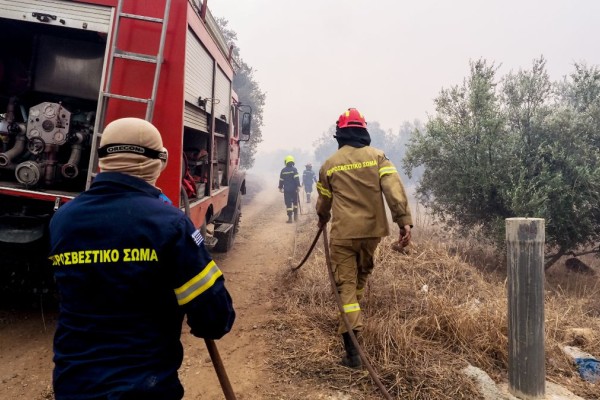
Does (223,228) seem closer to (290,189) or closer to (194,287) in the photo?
Answer: (194,287)

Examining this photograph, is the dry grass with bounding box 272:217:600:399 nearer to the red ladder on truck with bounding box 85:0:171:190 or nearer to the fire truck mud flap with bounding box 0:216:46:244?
the fire truck mud flap with bounding box 0:216:46:244

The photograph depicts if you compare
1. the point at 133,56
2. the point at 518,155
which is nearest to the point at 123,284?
the point at 133,56

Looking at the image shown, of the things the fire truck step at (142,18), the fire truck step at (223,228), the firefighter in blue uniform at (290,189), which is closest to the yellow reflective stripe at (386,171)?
the fire truck step at (142,18)

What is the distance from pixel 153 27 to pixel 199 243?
273 centimetres

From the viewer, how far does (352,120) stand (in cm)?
333

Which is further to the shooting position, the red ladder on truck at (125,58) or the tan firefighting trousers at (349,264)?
the red ladder on truck at (125,58)

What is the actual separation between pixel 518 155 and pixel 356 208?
5.57 meters

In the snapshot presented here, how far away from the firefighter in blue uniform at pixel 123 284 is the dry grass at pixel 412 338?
71.9 inches

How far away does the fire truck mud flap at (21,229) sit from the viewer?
9.96 feet

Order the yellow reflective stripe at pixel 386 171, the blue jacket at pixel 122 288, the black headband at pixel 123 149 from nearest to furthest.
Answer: the blue jacket at pixel 122 288
the black headband at pixel 123 149
the yellow reflective stripe at pixel 386 171

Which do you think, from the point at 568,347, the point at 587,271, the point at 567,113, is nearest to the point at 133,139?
the point at 568,347

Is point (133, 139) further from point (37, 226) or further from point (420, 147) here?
point (420, 147)

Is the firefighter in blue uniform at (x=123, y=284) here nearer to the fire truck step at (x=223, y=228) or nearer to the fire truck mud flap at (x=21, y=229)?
the fire truck mud flap at (x=21, y=229)

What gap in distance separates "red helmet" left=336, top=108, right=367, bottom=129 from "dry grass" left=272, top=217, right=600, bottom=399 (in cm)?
170
